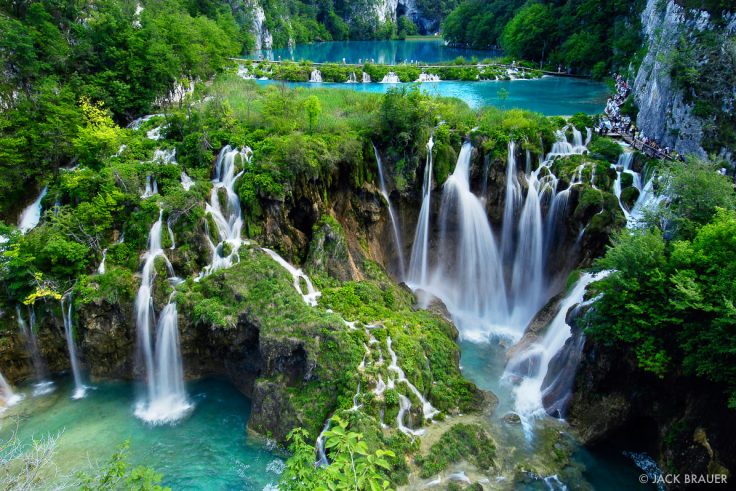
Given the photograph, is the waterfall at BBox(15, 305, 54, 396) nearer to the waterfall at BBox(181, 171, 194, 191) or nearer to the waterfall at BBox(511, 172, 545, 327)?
the waterfall at BBox(181, 171, 194, 191)

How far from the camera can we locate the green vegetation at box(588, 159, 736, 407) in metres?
11.3

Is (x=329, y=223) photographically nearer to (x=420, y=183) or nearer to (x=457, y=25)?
(x=420, y=183)

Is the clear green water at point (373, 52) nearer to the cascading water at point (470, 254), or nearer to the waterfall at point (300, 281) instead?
the cascading water at point (470, 254)

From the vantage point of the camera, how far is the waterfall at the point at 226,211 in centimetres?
1805

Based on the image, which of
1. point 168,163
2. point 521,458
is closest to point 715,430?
point 521,458

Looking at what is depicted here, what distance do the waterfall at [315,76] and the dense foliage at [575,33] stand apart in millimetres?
30506

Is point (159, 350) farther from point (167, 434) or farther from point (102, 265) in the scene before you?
point (102, 265)

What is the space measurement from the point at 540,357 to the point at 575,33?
54.5 m

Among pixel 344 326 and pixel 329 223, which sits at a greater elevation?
pixel 329 223

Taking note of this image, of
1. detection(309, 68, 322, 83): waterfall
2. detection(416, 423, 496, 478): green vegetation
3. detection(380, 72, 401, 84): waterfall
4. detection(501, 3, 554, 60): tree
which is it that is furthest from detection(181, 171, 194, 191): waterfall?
detection(501, 3, 554, 60): tree

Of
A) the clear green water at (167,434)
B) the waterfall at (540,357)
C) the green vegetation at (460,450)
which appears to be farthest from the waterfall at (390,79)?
the green vegetation at (460,450)

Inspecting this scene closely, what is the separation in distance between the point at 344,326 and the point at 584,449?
28.8 ft

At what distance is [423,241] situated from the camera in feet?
76.9

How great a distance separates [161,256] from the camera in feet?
57.3
